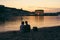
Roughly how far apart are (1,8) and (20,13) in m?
27.3

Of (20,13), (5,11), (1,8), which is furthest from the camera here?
(20,13)

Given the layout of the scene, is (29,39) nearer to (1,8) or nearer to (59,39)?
(59,39)

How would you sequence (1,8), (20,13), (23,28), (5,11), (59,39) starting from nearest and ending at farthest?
(59,39) < (23,28) < (1,8) < (5,11) < (20,13)

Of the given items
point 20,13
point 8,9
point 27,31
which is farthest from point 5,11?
point 27,31

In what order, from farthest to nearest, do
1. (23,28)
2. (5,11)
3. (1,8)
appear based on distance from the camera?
(5,11) < (1,8) < (23,28)

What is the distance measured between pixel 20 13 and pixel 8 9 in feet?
59.6

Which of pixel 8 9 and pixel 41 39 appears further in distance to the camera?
pixel 8 9

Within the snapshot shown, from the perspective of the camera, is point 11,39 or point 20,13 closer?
point 11,39

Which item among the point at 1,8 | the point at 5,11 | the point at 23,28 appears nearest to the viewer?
the point at 23,28

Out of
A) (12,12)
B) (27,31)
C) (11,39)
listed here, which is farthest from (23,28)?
(12,12)

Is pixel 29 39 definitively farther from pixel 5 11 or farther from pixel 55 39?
Result: pixel 5 11

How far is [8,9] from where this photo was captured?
17075 centimetres

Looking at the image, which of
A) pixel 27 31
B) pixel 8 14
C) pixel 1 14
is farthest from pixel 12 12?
pixel 27 31

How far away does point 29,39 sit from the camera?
1450cm
